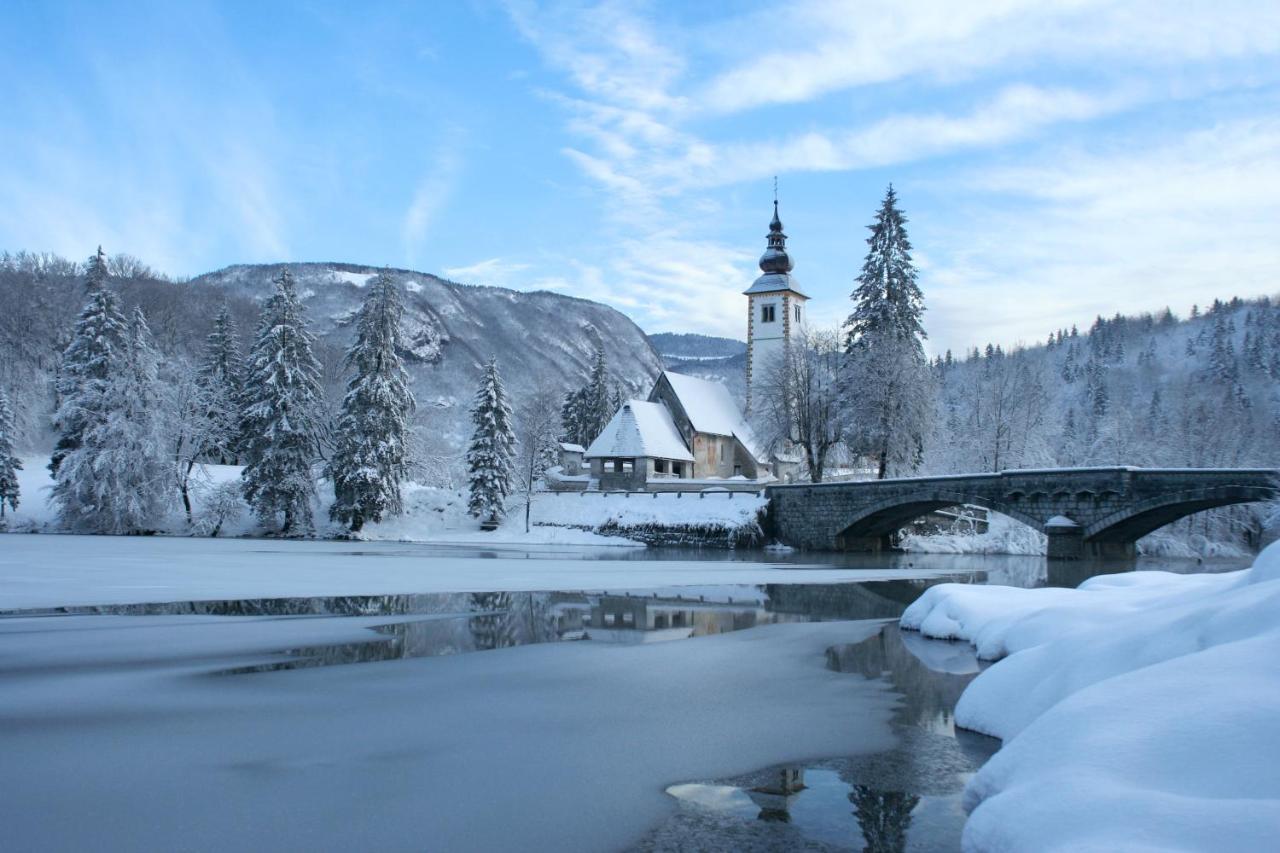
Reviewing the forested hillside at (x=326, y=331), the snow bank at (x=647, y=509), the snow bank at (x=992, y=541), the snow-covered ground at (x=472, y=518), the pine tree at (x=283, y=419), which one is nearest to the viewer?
the pine tree at (x=283, y=419)

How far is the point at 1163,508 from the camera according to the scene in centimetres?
3381

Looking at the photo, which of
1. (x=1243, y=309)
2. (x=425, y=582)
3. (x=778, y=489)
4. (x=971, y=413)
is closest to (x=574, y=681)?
(x=425, y=582)

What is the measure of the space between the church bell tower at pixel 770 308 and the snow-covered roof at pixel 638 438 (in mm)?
9215

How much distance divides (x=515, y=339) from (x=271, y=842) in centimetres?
18358

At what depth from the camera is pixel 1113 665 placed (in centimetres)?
648

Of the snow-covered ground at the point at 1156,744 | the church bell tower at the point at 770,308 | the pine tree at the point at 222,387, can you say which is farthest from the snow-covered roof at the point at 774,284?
the snow-covered ground at the point at 1156,744

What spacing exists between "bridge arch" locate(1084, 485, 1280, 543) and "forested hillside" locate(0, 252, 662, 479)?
37445 millimetres

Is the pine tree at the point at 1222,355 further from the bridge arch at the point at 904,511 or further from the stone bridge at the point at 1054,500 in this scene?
the stone bridge at the point at 1054,500

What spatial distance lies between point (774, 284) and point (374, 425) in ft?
113

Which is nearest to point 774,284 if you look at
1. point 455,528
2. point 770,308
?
point 770,308

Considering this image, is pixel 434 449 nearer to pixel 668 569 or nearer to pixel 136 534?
pixel 136 534

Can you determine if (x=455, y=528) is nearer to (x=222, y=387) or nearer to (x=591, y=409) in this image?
(x=222, y=387)

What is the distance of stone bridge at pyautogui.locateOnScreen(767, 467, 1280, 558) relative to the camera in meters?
32.3

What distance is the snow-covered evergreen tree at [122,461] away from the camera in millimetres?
39812
